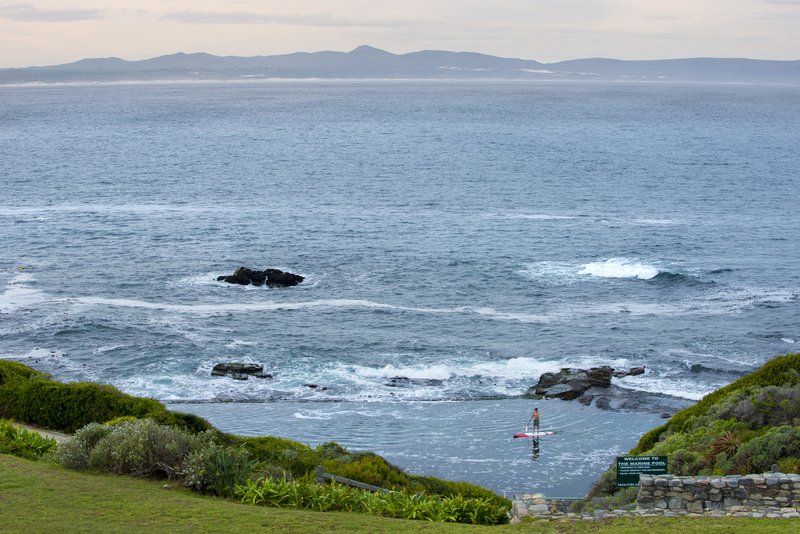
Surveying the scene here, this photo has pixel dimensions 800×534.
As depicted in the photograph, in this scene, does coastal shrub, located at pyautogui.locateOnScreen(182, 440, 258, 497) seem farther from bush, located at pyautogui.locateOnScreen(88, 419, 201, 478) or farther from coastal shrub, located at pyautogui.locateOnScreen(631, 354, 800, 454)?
coastal shrub, located at pyautogui.locateOnScreen(631, 354, 800, 454)

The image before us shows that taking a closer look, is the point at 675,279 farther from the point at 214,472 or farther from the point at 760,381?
the point at 214,472

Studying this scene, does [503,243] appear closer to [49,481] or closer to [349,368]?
[349,368]

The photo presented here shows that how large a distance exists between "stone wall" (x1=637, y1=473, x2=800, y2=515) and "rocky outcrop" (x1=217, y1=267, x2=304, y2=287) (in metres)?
42.6

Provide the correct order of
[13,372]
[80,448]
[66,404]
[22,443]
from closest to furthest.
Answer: [80,448], [22,443], [66,404], [13,372]

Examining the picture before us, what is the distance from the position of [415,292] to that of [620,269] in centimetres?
1459

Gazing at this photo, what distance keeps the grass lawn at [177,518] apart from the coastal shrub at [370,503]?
0.58 m

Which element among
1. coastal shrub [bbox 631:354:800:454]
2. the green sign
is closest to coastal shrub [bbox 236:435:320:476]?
the green sign

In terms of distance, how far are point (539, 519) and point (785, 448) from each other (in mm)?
6486

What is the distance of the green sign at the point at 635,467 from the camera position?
18.3 metres

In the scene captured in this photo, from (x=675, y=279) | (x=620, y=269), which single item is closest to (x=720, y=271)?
(x=675, y=279)

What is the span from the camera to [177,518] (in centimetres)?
1716

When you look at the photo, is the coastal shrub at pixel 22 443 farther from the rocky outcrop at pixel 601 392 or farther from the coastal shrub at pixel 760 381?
the rocky outcrop at pixel 601 392

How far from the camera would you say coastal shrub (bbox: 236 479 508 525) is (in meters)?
18.4

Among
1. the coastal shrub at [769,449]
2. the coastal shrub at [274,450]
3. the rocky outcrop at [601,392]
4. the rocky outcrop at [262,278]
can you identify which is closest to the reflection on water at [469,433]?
the rocky outcrop at [601,392]
